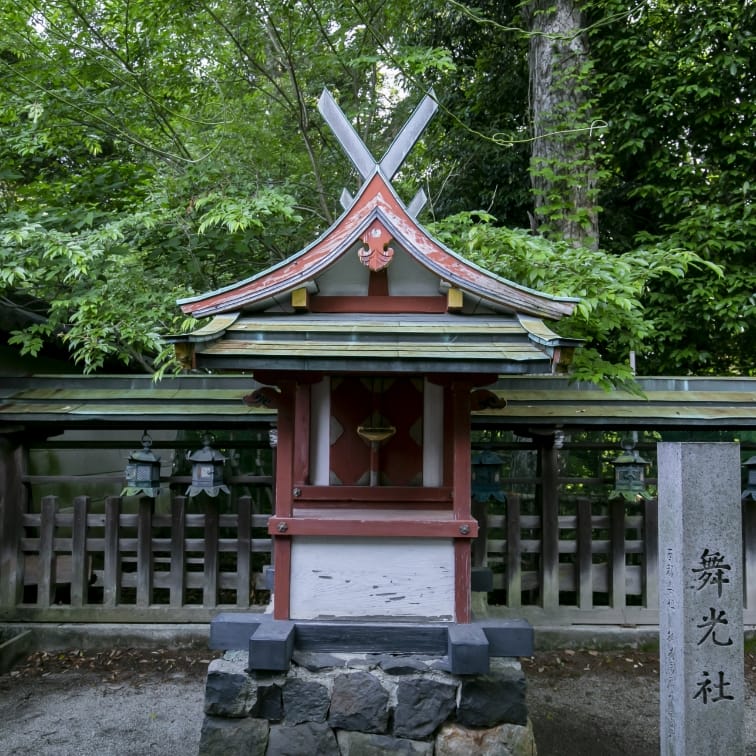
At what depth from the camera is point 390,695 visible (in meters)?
3.61

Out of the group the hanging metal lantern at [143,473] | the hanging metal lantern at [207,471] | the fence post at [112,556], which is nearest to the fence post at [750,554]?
the hanging metal lantern at [207,471]

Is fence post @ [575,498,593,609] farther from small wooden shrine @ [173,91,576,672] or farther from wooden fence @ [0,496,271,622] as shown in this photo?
wooden fence @ [0,496,271,622]

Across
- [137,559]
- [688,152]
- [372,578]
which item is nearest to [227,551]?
[137,559]

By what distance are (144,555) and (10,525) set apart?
1.47 meters

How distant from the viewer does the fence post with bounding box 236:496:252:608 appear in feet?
19.6

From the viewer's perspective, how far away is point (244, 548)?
19.6 feet

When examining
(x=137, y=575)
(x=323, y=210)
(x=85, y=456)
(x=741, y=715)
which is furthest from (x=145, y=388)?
(x=741, y=715)

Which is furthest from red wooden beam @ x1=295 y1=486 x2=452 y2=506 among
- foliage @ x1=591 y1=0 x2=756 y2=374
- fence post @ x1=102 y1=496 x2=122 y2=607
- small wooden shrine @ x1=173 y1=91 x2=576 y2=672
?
foliage @ x1=591 y1=0 x2=756 y2=374

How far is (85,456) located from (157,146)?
508cm

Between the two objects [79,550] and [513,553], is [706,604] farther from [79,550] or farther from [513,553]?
[79,550]

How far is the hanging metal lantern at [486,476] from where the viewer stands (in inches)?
218

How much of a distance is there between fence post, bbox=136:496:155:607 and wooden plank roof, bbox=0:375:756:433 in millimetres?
951

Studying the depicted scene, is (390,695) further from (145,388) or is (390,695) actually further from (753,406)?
(753,406)

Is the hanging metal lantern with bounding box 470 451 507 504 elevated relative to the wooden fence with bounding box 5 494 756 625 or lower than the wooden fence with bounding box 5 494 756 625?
elevated
